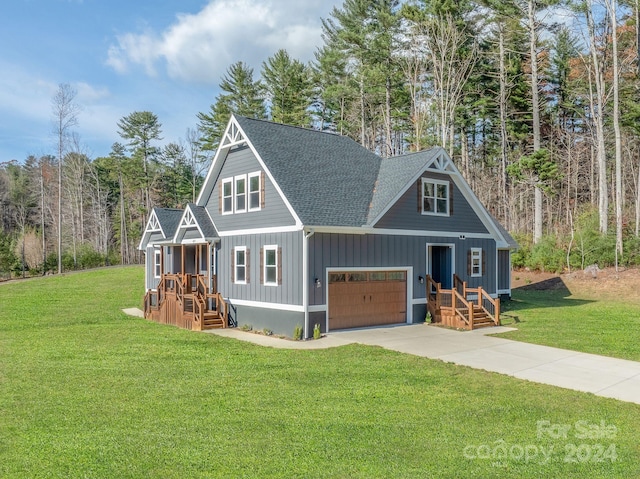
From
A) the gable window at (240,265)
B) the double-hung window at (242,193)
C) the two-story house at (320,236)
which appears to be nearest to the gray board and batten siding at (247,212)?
the two-story house at (320,236)

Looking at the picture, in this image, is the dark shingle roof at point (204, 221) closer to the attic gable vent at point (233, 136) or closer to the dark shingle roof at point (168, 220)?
the attic gable vent at point (233, 136)

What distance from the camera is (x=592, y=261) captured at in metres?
27.0

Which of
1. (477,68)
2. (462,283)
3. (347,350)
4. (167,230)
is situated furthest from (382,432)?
(477,68)

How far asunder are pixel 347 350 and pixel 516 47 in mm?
32158

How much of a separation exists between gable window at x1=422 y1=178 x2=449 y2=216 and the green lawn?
4.55 meters

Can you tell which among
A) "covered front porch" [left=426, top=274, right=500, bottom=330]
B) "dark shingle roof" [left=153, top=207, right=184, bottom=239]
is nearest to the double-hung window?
"dark shingle roof" [left=153, top=207, right=184, bottom=239]

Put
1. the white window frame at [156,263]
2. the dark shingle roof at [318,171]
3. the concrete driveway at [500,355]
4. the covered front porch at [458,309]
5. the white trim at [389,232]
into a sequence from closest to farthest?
the concrete driveway at [500,355] < the white trim at [389,232] < the dark shingle roof at [318,171] < the covered front porch at [458,309] < the white window frame at [156,263]

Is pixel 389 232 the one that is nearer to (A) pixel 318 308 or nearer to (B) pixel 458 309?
(B) pixel 458 309

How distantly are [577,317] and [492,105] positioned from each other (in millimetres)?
24390

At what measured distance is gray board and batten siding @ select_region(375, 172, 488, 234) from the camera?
1566 centimetres

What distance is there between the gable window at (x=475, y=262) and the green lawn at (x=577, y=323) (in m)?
1.91

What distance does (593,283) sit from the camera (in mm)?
24875

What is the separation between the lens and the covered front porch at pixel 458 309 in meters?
15.3

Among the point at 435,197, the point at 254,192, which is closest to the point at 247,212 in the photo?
the point at 254,192
